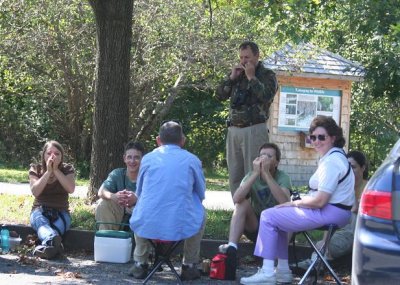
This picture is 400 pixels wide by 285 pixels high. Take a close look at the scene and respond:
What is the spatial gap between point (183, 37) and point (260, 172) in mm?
10251

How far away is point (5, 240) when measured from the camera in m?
8.96

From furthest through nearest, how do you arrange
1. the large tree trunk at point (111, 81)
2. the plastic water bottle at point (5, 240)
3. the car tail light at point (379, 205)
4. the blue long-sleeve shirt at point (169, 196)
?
1. the large tree trunk at point (111, 81)
2. the plastic water bottle at point (5, 240)
3. the blue long-sleeve shirt at point (169, 196)
4. the car tail light at point (379, 205)

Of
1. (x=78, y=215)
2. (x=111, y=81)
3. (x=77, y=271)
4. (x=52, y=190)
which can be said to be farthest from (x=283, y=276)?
(x=111, y=81)

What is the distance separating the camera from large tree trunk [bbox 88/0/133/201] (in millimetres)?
10695

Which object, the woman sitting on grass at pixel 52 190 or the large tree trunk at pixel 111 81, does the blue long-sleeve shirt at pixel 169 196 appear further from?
the large tree trunk at pixel 111 81

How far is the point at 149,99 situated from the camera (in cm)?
1981

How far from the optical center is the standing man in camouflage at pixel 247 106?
9328 millimetres

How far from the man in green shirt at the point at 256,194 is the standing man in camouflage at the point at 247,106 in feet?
3.32

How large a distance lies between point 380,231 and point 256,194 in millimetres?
3549

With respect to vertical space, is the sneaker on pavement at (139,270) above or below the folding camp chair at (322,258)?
below

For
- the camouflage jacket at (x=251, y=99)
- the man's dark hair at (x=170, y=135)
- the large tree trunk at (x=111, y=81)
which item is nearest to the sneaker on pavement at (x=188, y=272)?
the man's dark hair at (x=170, y=135)

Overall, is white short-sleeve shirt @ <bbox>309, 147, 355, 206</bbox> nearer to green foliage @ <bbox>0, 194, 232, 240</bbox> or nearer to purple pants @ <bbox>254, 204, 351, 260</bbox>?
purple pants @ <bbox>254, 204, 351, 260</bbox>

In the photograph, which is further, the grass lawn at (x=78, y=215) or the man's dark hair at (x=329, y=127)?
the grass lawn at (x=78, y=215)

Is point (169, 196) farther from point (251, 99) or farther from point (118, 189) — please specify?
point (251, 99)
